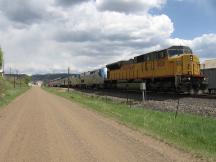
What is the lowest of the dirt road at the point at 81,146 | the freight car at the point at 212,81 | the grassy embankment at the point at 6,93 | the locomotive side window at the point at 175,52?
the dirt road at the point at 81,146

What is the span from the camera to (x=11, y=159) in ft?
30.0

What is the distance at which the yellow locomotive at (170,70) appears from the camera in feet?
99.6

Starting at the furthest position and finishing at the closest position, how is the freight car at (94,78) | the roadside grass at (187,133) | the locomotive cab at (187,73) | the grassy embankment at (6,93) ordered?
the freight car at (94,78)
the grassy embankment at (6,93)
the locomotive cab at (187,73)
the roadside grass at (187,133)

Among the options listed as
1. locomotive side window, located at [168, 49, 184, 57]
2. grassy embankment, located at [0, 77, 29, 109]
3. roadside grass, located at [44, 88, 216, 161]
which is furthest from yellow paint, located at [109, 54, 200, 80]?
grassy embankment, located at [0, 77, 29, 109]

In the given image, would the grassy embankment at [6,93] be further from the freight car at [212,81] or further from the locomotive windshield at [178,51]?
the freight car at [212,81]

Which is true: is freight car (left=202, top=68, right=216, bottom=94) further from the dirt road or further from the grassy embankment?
the dirt road

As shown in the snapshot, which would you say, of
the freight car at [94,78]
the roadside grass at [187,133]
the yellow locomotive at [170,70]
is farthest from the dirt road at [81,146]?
the freight car at [94,78]

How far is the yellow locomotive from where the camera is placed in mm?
30362

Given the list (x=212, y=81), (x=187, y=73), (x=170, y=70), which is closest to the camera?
(x=187, y=73)

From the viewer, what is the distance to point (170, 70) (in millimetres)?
31875

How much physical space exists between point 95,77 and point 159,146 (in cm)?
5810

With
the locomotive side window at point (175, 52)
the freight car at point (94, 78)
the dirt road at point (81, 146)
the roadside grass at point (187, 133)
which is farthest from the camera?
the freight car at point (94, 78)

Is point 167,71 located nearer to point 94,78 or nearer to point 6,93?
point 6,93

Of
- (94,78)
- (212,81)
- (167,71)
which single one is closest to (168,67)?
(167,71)
